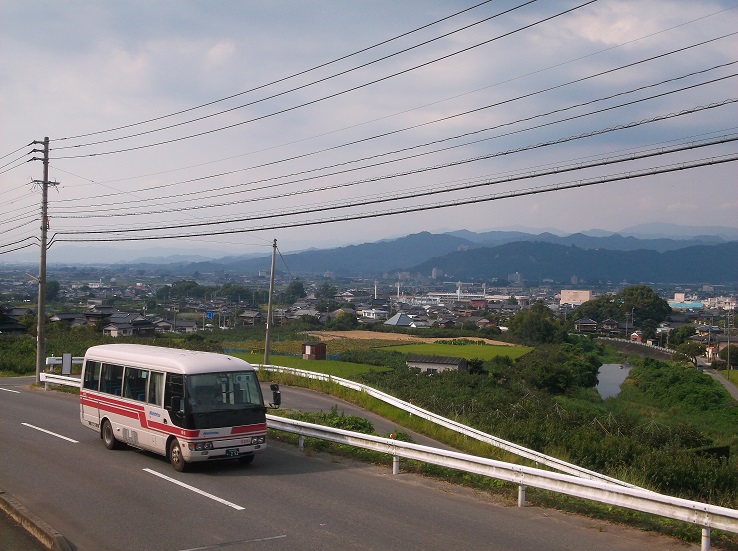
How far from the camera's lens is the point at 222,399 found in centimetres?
1250

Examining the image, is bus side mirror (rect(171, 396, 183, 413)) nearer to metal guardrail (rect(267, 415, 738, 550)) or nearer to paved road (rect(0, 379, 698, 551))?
paved road (rect(0, 379, 698, 551))

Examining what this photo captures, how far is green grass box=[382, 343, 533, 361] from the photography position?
215ft

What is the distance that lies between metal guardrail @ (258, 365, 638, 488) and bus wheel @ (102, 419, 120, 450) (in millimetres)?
9304

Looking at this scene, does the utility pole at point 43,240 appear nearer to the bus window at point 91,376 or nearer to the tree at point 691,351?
the bus window at point 91,376

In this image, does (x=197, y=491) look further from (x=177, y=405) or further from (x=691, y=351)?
(x=691, y=351)

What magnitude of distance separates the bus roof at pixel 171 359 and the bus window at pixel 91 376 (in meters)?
0.23

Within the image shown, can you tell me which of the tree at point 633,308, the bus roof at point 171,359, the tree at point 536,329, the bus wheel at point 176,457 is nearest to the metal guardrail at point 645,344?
the tree at point 536,329

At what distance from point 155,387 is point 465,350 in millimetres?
59200

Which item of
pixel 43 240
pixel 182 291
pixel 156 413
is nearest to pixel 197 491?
pixel 156 413

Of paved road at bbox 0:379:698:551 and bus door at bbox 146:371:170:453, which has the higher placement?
bus door at bbox 146:371:170:453

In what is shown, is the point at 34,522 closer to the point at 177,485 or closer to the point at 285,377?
the point at 177,485

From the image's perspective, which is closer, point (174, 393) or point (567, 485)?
point (567, 485)

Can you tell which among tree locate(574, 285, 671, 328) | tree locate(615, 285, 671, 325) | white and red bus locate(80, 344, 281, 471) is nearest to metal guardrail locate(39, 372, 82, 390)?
white and red bus locate(80, 344, 281, 471)

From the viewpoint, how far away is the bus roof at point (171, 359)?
12.6m
